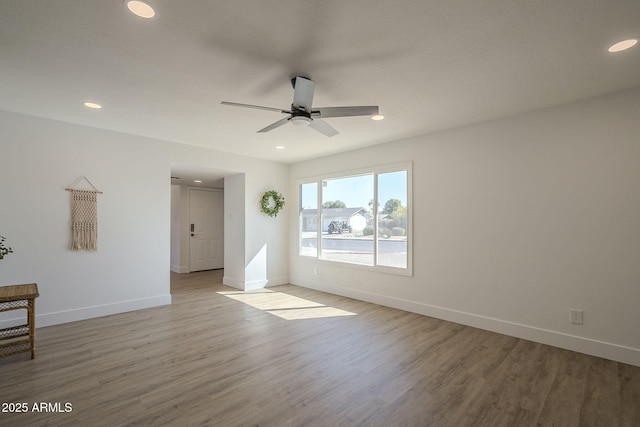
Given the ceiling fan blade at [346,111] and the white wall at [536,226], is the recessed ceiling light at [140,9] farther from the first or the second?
the white wall at [536,226]

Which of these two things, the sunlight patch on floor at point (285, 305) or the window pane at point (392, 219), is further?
the window pane at point (392, 219)

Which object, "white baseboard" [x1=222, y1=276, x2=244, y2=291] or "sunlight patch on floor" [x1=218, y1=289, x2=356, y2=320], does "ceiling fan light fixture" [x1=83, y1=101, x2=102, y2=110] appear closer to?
"sunlight patch on floor" [x1=218, y1=289, x2=356, y2=320]

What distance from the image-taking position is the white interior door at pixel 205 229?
25.9 feet

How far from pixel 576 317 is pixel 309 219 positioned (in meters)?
4.33

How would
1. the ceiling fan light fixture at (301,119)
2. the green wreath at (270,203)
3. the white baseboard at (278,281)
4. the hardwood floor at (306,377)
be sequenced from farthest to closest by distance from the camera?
the white baseboard at (278,281) < the green wreath at (270,203) < the ceiling fan light fixture at (301,119) < the hardwood floor at (306,377)

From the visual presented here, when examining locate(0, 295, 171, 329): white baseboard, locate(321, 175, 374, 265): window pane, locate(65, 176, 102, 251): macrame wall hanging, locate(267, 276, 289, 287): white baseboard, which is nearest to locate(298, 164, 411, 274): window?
locate(321, 175, 374, 265): window pane

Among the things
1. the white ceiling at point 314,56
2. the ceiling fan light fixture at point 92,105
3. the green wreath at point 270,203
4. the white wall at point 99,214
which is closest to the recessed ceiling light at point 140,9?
the white ceiling at point 314,56

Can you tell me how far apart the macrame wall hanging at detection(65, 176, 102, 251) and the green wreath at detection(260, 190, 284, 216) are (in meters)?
2.68

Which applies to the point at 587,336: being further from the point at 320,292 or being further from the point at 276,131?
the point at 276,131

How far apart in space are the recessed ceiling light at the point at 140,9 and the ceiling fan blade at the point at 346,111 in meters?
1.35

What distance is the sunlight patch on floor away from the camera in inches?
169

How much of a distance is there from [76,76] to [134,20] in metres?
1.24

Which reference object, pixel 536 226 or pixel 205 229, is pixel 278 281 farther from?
pixel 536 226

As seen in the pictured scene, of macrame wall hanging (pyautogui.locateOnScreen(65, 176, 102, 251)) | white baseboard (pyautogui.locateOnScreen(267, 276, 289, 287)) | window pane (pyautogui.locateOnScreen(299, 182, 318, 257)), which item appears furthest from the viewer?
white baseboard (pyautogui.locateOnScreen(267, 276, 289, 287))
